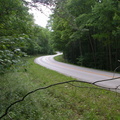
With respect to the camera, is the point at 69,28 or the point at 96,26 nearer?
the point at 69,28

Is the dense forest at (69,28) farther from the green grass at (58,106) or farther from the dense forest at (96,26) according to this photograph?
the green grass at (58,106)

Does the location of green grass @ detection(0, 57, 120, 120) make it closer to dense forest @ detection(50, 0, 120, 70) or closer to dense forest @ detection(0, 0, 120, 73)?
dense forest @ detection(0, 0, 120, 73)

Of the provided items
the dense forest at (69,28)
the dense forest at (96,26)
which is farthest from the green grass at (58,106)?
the dense forest at (96,26)

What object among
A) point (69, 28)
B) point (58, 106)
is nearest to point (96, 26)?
point (69, 28)

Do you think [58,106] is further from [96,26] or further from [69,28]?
[96,26]

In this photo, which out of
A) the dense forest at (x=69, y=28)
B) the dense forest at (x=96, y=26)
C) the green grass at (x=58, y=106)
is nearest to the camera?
the dense forest at (x=69, y=28)

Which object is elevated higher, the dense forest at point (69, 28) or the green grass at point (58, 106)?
the dense forest at point (69, 28)

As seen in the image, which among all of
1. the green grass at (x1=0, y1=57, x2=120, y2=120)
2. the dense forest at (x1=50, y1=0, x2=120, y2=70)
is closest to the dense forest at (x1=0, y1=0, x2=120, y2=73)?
the dense forest at (x1=50, y1=0, x2=120, y2=70)

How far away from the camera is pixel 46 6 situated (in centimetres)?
332

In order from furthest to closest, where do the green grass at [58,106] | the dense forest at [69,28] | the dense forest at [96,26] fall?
1. the dense forest at [96,26]
2. the green grass at [58,106]
3. the dense forest at [69,28]

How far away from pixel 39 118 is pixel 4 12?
3353 mm

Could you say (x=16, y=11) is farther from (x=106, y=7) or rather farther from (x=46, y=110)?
(x=106, y=7)

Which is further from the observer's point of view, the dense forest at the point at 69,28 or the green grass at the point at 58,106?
the green grass at the point at 58,106

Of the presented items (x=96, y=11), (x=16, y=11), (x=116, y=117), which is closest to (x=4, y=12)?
(x=16, y=11)
